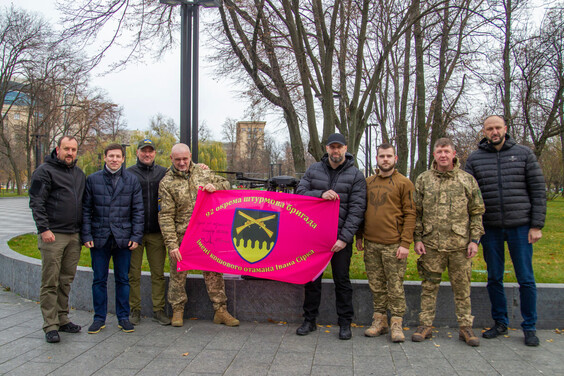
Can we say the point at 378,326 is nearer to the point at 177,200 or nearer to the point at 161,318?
the point at 161,318

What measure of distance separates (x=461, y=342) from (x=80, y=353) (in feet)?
12.8

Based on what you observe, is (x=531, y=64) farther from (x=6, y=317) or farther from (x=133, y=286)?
(x=6, y=317)

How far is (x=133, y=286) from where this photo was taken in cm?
532

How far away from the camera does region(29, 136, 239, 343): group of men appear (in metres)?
4.76

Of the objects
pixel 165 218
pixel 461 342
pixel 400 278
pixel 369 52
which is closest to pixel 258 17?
pixel 369 52

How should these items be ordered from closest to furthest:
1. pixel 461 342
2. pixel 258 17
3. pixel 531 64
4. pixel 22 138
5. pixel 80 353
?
1. pixel 80 353
2. pixel 461 342
3. pixel 258 17
4. pixel 531 64
5. pixel 22 138

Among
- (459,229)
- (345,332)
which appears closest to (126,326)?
(345,332)

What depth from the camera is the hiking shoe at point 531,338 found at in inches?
175

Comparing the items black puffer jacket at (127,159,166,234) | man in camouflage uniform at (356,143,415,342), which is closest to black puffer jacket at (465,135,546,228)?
man in camouflage uniform at (356,143,415,342)

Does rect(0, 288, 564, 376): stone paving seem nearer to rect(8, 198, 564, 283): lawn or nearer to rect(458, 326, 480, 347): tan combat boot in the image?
rect(458, 326, 480, 347): tan combat boot

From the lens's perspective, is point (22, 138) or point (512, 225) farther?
point (22, 138)

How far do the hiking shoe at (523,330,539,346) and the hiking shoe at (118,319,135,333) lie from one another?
4272 mm

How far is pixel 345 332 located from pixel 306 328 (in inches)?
17.5

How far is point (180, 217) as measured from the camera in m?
5.26
